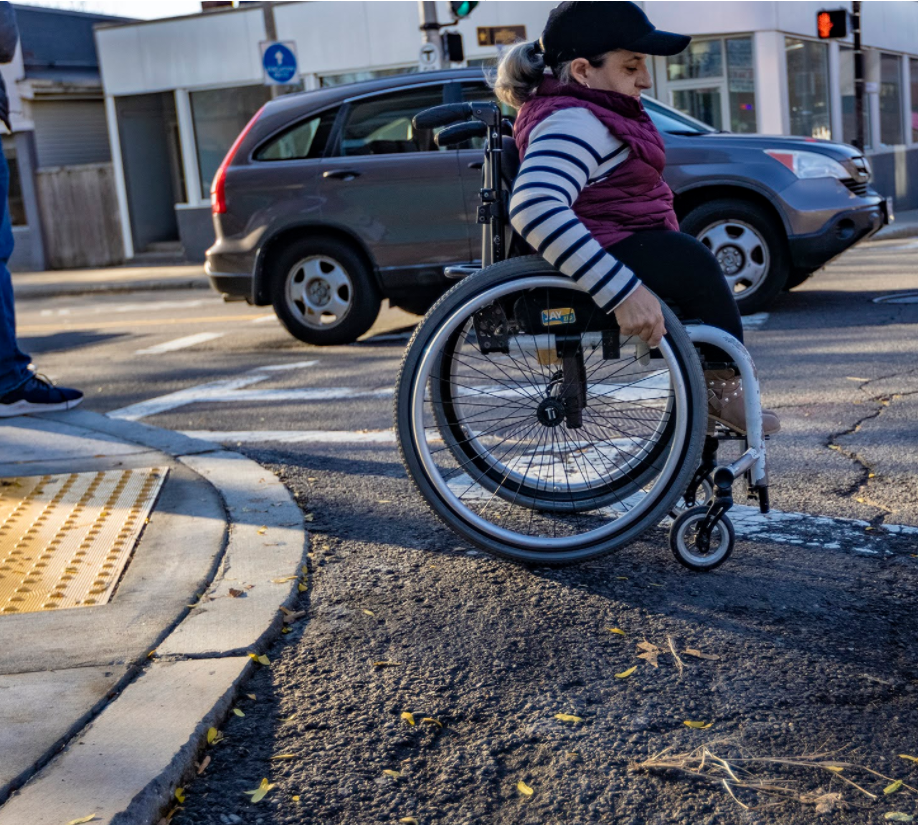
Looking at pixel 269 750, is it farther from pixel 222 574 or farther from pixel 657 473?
pixel 657 473

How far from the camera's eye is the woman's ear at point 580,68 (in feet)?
10.1

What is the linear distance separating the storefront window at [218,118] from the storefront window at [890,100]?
1179 centimetres

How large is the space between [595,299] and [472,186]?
5570 millimetres

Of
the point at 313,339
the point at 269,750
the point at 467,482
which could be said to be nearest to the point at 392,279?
the point at 313,339

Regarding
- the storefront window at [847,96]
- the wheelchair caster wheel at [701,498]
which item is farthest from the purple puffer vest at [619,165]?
the storefront window at [847,96]

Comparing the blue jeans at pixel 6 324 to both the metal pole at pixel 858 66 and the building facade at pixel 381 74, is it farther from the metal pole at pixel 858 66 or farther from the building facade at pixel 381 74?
→ the building facade at pixel 381 74

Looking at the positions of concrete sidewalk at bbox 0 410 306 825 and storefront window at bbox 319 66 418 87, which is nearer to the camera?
concrete sidewalk at bbox 0 410 306 825

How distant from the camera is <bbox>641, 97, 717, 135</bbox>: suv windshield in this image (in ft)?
28.1

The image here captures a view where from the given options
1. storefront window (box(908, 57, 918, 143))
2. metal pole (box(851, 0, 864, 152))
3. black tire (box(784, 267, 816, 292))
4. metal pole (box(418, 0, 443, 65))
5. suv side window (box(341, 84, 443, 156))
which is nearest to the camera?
black tire (box(784, 267, 816, 292))

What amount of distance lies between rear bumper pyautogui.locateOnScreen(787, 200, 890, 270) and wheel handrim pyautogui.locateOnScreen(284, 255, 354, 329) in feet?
9.83

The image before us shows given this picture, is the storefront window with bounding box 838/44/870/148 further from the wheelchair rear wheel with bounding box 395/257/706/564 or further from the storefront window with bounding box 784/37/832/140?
the wheelchair rear wheel with bounding box 395/257/706/564

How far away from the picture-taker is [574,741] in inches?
89.1

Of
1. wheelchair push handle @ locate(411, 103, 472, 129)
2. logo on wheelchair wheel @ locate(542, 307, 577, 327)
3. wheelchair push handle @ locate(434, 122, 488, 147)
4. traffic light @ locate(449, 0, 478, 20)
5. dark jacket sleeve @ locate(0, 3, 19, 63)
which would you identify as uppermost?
traffic light @ locate(449, 0, 478, 20)

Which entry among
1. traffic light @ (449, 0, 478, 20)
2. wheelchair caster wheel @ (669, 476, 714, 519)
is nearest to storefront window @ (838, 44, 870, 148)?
traffic light @ (449, 0, 478, 20)
